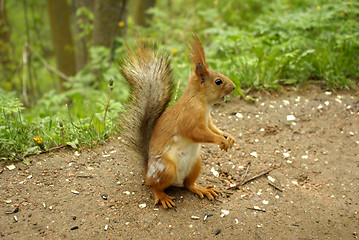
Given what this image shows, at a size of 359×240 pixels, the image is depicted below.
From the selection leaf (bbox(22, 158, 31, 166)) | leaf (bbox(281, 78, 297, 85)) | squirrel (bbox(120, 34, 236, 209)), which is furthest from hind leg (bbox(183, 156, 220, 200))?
leaf (bbox(281, 78, 297, 85))

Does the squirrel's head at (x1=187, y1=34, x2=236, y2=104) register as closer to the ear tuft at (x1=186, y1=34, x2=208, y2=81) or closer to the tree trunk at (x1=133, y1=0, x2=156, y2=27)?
the ear tuft at (x1=186, y1=34, x2=208, y2=81)

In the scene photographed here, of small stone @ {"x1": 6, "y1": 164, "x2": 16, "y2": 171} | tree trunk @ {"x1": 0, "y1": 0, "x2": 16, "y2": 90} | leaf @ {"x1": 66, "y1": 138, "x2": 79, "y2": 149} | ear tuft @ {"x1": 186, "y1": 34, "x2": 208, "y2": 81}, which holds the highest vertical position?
ear tuft @ {"x1": 186, "y1": 34, "x2": 208, "y2": 81}

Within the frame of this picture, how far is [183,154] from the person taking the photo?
2062 millimetres

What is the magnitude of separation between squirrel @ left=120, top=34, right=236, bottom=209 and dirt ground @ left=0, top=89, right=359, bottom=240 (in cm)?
18

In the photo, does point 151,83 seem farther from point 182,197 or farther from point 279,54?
point 279,54

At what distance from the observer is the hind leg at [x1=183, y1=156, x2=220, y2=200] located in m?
2.19

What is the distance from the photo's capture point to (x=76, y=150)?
2648mm

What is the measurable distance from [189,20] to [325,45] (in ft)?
8.91

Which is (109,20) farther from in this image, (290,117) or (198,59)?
(198,59)

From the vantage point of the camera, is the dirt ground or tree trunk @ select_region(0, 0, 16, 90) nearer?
the dirt ground

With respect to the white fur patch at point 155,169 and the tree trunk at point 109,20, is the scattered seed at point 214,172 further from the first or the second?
the tree trunk at point 109,20

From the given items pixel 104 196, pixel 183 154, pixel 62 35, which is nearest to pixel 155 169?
pixel 183 154

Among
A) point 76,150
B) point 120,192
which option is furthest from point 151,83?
point 76,150

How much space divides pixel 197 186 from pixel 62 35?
601 cm
